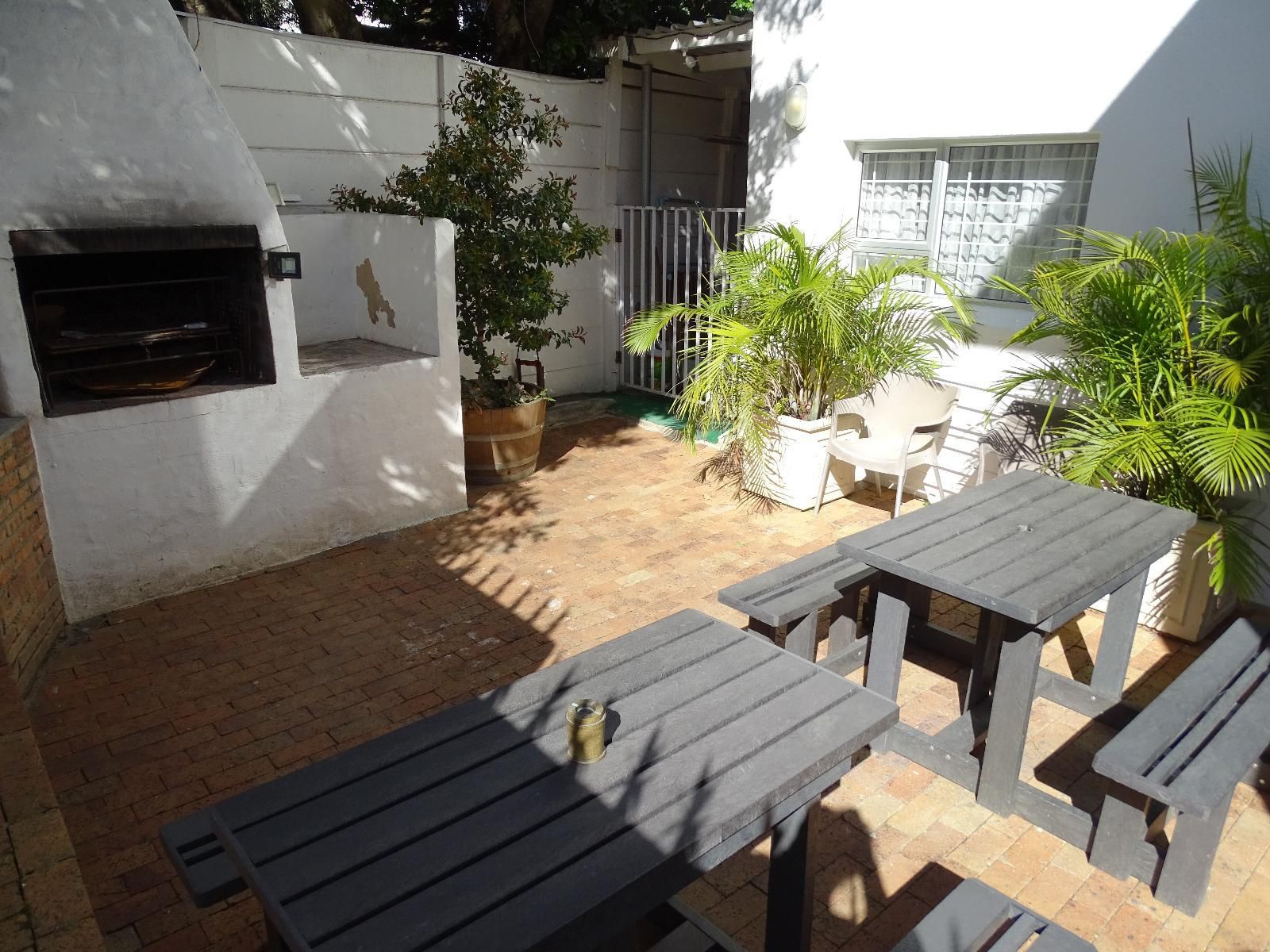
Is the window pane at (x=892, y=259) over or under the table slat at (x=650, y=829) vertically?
over

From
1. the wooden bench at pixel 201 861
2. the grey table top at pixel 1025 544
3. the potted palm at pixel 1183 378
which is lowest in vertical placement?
the wooden bench at pixel 201 861

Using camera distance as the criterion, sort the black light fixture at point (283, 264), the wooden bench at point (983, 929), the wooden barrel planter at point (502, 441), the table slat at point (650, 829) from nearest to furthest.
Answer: the table slat at point (650, 829)
the wooden bench at point (983, 929)
the black light fixture at point (283, 264)
the wooden barrel planter at point (502, 441)

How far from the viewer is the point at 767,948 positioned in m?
2.46

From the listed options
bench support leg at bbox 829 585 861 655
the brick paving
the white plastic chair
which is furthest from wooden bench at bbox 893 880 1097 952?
the white plastic chair

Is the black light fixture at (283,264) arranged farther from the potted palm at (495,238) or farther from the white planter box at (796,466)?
the white planter box at (796,466)

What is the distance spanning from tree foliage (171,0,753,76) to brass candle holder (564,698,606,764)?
6.80 m

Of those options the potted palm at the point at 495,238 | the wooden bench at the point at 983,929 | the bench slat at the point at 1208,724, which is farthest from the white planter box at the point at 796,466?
the wooden bench at the point at 983,929

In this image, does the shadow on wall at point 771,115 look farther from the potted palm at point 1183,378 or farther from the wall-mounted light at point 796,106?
the potted palm at point 1183,378

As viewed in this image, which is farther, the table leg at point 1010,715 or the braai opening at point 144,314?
the braai opening at point 144,314

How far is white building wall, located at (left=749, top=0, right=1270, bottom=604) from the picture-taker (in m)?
4.38

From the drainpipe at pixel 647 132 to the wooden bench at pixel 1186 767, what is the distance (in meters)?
6.55

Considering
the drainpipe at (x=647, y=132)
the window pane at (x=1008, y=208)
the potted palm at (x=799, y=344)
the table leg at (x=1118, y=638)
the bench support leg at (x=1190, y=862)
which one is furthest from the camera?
the drainpipe at (x=647, y=132)

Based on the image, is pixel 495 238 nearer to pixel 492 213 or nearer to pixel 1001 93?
pixel 492 213

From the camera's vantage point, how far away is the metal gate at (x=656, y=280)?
807 centimetres
